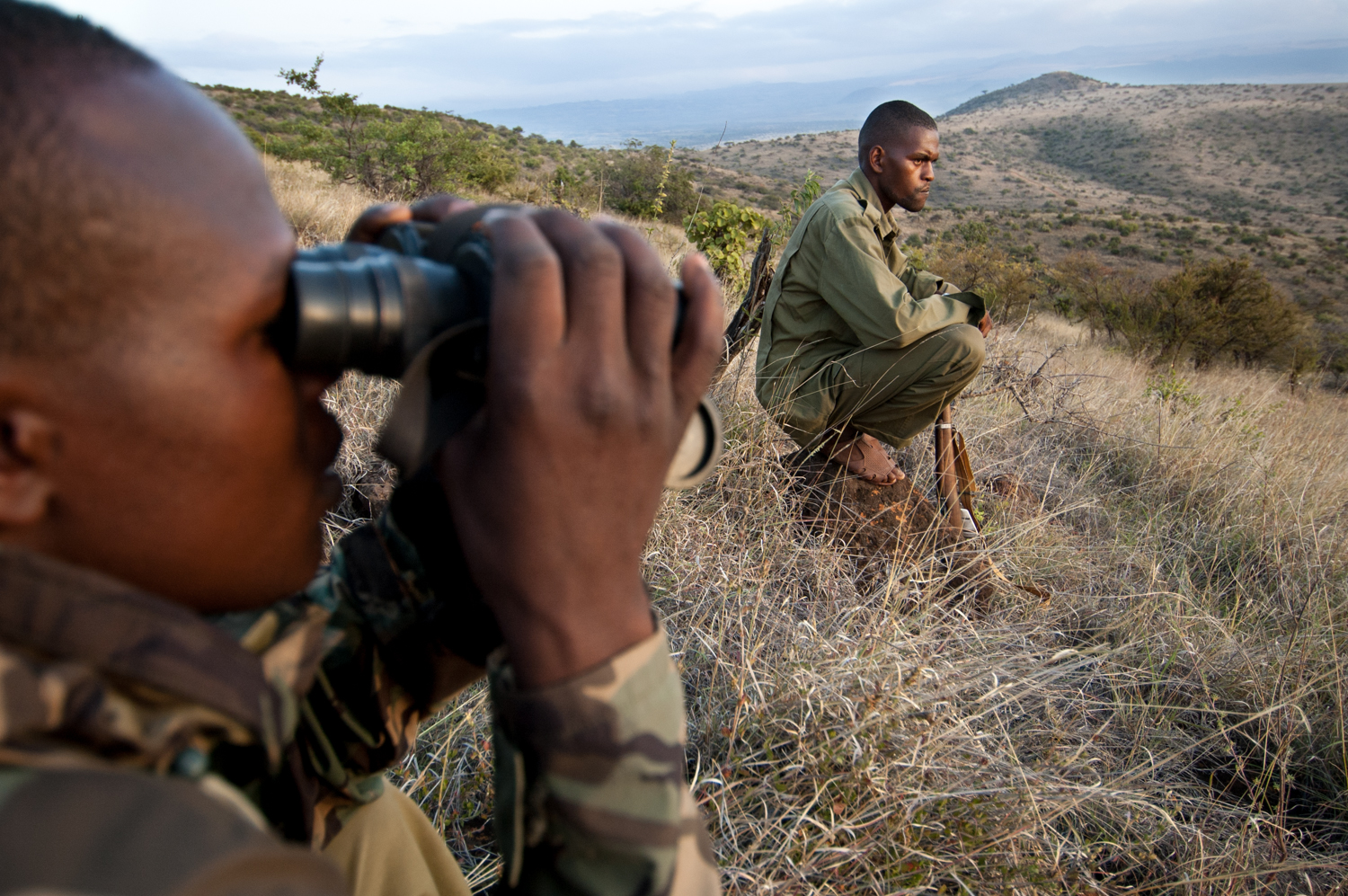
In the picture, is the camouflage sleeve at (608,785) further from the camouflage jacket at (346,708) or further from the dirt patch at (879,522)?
the dirt patch at (879,522)

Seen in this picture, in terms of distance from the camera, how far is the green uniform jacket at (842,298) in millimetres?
3428

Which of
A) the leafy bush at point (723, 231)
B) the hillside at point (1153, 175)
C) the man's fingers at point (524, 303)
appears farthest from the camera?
the hillside at point (1153, 175)

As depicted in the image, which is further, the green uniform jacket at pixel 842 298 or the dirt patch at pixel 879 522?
the green uniform jacket at pixel 842 298

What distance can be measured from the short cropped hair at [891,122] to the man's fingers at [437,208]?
323 centimetres

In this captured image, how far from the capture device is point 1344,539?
392cm

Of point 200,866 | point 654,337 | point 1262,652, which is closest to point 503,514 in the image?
point 654,337

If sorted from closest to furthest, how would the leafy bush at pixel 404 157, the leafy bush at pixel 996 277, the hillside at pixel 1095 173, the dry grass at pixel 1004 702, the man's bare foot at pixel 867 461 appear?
the dry grass at pixel 1004 702
the man's bare foot at pixel 867 461
the leafy bush at pixel 404 157
the leafy bush at pixel 996 277
the hillside at pixel 1095 173

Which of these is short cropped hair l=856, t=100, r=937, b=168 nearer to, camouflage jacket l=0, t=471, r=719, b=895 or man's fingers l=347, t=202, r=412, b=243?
A: man's fingers l=347, t=202, r=412, b=243

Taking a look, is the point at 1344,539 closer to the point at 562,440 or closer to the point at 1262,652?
the point at 1262,652

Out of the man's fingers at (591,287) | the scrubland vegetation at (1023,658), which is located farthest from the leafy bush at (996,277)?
the man's fingers at (591,287)

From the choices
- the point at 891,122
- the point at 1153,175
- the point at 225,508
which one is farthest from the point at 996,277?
the point at 1153,175

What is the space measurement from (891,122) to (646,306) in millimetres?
3585

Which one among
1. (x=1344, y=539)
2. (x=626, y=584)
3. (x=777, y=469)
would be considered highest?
(x=626, y=584)

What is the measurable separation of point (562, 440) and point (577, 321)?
108 millimetres
